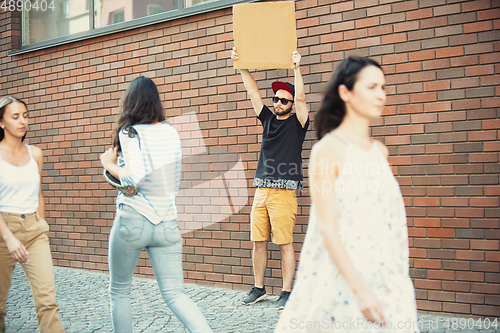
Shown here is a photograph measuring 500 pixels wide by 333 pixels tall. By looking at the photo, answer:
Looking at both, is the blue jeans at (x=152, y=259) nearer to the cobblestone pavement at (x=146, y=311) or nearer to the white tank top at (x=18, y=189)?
the white tank top at (x=18, y=189)

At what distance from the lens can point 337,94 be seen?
207cm

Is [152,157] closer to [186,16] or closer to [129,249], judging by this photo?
[129,249]

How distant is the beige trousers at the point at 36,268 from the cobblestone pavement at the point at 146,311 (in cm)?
96

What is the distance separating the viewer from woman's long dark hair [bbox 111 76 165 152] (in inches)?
112

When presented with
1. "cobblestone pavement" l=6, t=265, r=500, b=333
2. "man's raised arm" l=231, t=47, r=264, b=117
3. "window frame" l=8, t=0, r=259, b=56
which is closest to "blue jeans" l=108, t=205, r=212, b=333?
"cobblestone pavement" l=6, t=265, r=500, b=333

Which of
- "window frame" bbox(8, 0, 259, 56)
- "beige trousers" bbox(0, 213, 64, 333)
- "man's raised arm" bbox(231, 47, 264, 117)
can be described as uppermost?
"window frame" bbox(8, 0, 259, 56)

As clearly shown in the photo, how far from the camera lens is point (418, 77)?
4414mm

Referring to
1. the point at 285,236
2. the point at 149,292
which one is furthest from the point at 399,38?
the point at 149,292

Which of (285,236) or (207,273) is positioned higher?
(285,236)

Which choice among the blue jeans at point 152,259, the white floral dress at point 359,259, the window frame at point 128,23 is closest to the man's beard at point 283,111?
the window frame at point 128,23

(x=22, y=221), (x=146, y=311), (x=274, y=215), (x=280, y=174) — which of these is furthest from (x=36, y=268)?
(x=280, y=174)

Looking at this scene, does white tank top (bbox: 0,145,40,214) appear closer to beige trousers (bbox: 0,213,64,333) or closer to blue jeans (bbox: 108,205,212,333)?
beige trousers (bbox: 0,213,64,333)

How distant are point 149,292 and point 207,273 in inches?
28.0

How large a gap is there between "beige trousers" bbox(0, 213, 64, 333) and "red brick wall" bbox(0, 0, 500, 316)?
2.52 meters
